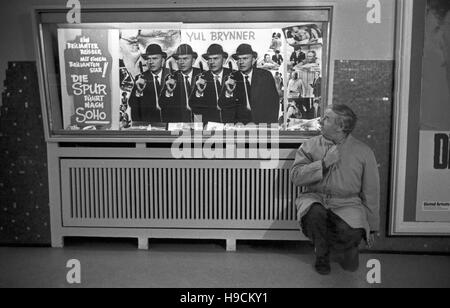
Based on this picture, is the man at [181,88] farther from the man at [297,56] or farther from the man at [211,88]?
the man at [297,56]

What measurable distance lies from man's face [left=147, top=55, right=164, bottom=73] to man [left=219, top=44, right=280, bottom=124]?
0.42m

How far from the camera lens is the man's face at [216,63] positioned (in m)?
2.37

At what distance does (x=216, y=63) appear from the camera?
2377mm

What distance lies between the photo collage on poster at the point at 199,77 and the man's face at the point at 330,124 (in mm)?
244

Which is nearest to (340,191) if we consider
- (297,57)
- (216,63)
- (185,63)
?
(297,57)

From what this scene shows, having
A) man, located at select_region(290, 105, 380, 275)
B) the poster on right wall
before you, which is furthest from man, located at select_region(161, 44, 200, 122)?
the poster on right wall

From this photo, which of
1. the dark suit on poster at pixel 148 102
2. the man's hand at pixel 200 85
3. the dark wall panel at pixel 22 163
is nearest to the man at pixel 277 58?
the man's hand at pixel 200 85

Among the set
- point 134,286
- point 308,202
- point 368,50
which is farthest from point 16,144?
point 368,50

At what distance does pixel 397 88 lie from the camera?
228 cm

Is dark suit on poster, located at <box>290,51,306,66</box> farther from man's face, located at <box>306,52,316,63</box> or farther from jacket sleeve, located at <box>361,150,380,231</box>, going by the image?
jacket sleeve, located at <box>361,150,380,231</box>

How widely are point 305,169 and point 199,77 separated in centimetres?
87
